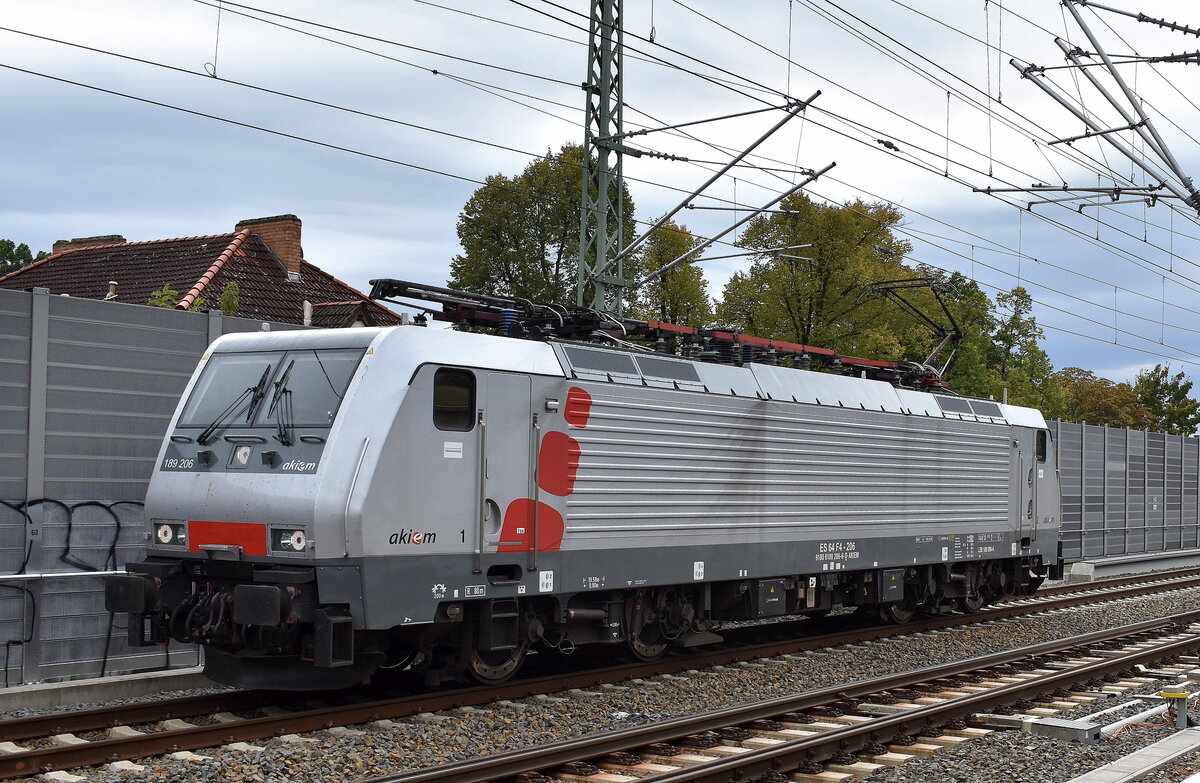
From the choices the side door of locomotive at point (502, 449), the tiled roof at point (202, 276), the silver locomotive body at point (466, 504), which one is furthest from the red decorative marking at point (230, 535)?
the tiled roof at point (202, 276)

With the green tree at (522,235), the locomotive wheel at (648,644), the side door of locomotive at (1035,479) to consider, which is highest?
the green tree at (522,235)

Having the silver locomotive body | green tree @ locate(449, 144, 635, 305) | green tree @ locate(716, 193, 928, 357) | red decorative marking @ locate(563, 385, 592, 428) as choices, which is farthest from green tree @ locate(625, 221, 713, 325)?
Result: red decorative marking @ locate(563, 385, 592, 428)

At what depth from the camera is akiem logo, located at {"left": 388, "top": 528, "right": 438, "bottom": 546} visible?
9.86m

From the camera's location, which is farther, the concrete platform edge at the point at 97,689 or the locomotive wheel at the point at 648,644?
the locomotive wheel at the point at 648,644

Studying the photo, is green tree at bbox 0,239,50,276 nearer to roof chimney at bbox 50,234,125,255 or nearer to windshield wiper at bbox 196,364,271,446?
roof chimney at bbox 50,234,125,255

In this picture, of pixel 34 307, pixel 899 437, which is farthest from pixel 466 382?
pixel 899 437

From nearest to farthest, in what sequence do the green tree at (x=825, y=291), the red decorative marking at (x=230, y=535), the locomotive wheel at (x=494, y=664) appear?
the red decorative marking at (x=230, y=535) → the locomotive wheel at (x=494, y=664) → the green tree at (x=825, y=291)

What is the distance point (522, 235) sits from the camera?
148 ft

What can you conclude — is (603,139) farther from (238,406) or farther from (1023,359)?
(1023,359)

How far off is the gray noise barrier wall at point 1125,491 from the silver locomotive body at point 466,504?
15073 millimetres

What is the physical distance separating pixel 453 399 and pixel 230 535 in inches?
84.5

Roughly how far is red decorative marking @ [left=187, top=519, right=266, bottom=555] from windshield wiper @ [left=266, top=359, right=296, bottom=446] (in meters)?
0.75

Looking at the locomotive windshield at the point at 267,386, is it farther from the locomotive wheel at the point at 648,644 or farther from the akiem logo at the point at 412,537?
the locomotive wheel at the point at 648,644

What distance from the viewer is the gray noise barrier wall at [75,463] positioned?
35.1 feet
